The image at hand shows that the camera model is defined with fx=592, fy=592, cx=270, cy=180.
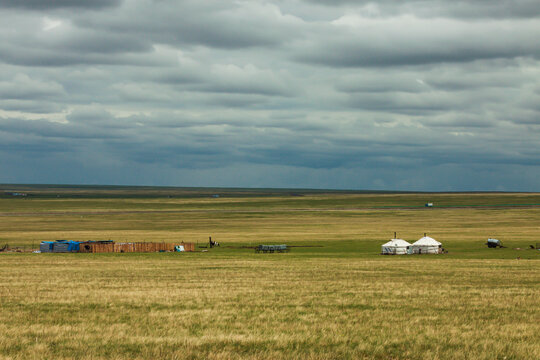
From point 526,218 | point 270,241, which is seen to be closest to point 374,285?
point 270,241

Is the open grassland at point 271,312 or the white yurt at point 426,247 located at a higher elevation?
the open grassland at point 271,312

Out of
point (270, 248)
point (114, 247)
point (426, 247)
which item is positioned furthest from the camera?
point (114, 247)

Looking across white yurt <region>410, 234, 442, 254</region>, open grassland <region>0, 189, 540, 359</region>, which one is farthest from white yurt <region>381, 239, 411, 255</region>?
open grassland <region>0, 189, 540, 359</region>

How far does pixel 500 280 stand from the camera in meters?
39.5

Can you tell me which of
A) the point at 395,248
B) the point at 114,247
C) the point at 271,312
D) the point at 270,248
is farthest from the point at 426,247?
the point at 271,312

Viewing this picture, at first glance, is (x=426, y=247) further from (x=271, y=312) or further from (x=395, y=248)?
(x=271, y=312)

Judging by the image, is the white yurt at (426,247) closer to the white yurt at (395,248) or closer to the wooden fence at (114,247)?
the white yurt at (395,248)

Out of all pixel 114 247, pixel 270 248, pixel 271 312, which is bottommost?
pixel 270 248

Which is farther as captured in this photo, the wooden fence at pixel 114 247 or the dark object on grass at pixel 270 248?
the wooden fence at pixel 114 247

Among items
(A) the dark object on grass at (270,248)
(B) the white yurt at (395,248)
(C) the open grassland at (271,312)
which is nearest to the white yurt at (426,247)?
(B) the white yurt at (395,248)

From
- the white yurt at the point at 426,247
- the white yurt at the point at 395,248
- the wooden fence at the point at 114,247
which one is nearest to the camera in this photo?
the white yurt at the point at 395,248

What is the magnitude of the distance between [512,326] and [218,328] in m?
10.6

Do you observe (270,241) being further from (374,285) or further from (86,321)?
(86,321)

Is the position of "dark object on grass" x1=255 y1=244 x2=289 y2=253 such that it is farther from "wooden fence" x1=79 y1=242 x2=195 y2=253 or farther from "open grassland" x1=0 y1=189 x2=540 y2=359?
"open grassland" x1=0 y1=189 x2=540 y2=359
